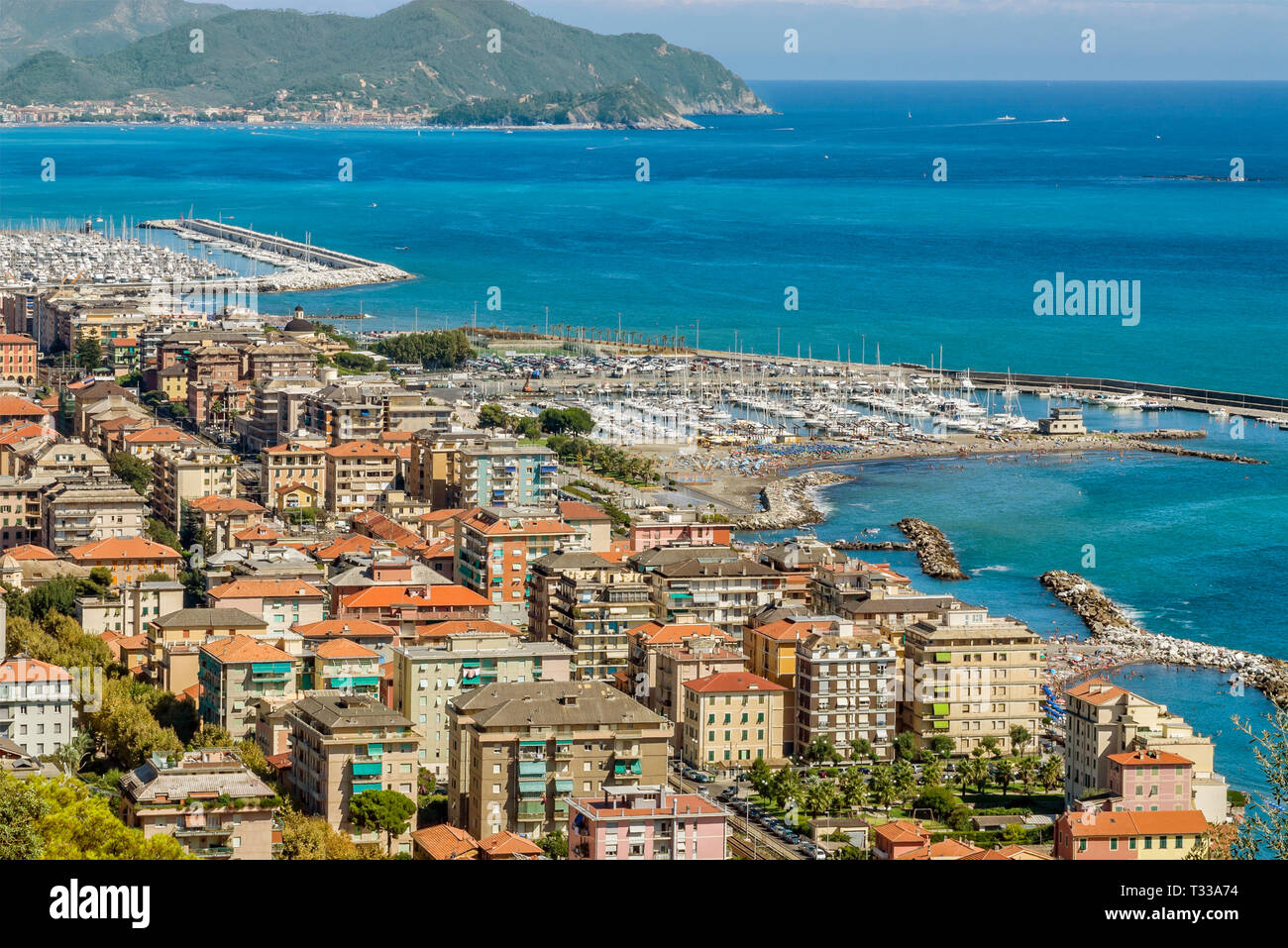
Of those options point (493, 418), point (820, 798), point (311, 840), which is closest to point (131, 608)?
point (820, 798)

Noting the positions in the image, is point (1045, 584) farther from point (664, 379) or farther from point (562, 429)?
point (664, 379)

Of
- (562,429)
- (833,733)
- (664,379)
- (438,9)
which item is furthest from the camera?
(438,9)

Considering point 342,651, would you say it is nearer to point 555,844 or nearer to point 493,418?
point 555,844

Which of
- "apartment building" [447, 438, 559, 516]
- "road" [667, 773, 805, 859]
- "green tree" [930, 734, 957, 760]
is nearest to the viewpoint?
"road" [667, 773, 805, 859]

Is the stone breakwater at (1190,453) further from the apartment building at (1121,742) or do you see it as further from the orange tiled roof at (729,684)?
the apartment building at (1121,742)

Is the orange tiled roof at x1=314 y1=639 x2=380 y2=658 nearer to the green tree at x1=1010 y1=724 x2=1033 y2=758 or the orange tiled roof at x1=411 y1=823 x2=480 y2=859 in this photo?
the orange tiled roof at x1=411 y1=823 x2=480 y2=859

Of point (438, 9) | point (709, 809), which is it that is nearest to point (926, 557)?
point (709, 809)

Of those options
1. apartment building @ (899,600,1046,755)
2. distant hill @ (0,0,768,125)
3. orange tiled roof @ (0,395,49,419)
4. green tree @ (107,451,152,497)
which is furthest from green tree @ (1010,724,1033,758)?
distant hill @ (0,0,768,125)
